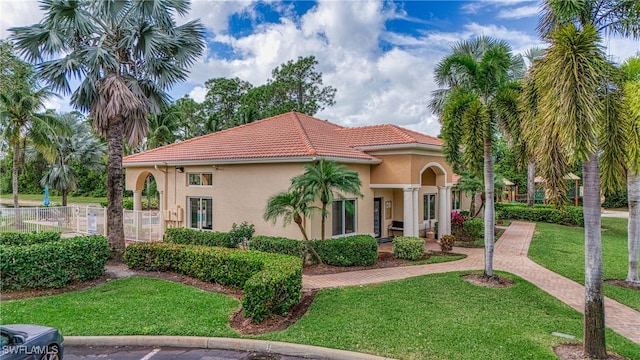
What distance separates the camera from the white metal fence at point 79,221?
60.4 ft

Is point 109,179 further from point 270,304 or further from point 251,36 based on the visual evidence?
point 251,36

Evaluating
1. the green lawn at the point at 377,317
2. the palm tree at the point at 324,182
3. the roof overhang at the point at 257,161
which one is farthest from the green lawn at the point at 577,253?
the roof overhang at the point at 257,161

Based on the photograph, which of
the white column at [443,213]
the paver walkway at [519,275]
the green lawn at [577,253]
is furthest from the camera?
the white column at [443,213]

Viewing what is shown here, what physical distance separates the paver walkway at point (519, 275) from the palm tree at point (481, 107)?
1.97 metres

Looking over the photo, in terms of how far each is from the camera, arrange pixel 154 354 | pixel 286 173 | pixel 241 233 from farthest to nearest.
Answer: pixel 241 233 → pixel 286 173 → pixel 154 354

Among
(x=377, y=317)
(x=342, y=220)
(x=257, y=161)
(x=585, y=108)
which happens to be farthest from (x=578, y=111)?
(x=257, y=161)

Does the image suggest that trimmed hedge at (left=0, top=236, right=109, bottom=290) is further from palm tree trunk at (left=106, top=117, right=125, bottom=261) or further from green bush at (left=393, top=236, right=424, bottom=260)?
green bush at (left=393, top=236, right=424, bottom=260)

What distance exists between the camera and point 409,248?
46.8ft

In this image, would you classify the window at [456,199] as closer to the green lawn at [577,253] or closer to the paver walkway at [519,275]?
the green lawn at [577,253]

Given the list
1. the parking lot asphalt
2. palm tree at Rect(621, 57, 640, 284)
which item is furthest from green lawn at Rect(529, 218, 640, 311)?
the parking lot asphalt

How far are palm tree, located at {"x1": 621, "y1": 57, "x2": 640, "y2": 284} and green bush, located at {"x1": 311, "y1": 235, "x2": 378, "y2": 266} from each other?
809cm

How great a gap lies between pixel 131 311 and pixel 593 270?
973cm

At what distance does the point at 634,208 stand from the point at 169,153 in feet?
65.5

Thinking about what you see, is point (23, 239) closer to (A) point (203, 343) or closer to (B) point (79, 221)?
(B) point (79, 221)
